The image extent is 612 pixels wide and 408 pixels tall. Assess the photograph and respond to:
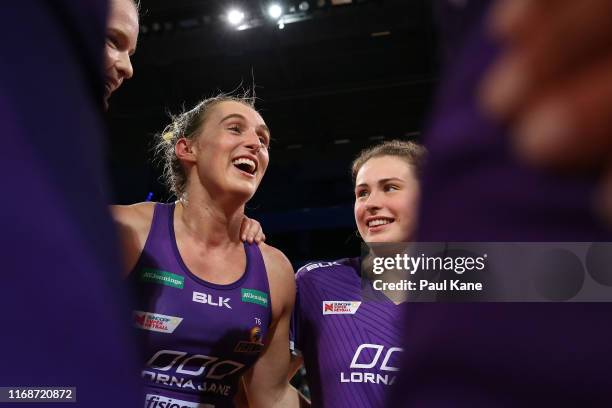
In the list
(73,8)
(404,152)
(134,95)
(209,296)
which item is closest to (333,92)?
(134,95)

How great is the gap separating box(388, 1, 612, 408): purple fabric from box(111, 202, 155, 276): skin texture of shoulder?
5.43 feet

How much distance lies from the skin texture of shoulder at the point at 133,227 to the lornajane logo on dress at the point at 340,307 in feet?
2.48

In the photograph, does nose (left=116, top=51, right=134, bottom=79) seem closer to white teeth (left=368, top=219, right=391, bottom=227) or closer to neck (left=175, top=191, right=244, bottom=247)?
neck (left=175, top=191, right=244, bottom=247)

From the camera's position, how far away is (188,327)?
190 cm

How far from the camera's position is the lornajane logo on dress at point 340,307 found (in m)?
2.22

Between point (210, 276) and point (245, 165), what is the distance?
532 mm

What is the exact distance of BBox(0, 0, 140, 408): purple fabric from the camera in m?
0.45

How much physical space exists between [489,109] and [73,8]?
374 mm

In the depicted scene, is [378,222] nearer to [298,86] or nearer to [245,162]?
[245,162]

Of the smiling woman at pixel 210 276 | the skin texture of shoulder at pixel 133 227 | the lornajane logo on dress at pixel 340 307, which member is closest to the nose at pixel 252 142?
the smiling woman at pixel 210 276

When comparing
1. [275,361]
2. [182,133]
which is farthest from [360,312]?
[182,133]

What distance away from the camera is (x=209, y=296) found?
199 centimetres

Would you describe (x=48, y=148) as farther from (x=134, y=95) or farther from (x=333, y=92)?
(x=134, y=95)

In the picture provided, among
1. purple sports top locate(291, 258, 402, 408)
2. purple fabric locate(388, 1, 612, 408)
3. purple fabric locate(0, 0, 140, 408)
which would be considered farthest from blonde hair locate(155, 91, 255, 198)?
purple fabric locate(388, 1, 612, 408)
